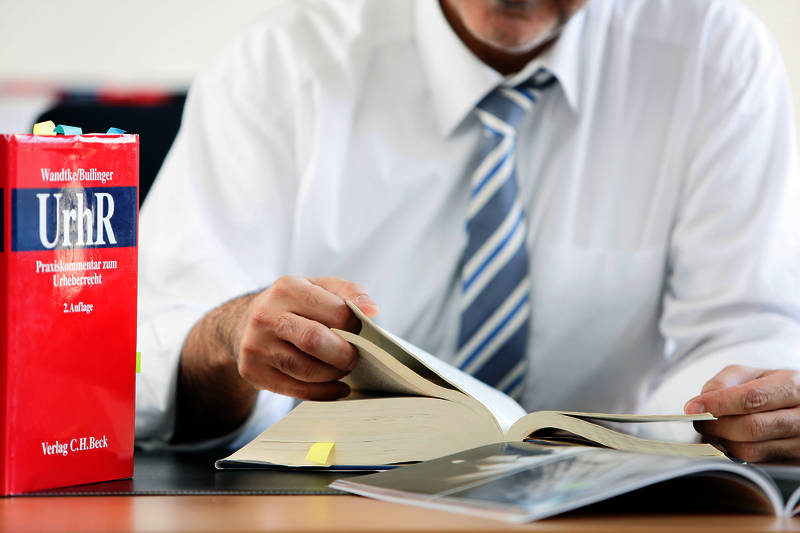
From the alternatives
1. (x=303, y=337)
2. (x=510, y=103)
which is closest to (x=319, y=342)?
(x=303, y=337)

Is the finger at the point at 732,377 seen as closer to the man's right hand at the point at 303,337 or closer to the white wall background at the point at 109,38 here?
the man's right hand at the point at 303,337

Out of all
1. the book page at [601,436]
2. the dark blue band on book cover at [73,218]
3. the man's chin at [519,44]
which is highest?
the man's chin at [519,44]

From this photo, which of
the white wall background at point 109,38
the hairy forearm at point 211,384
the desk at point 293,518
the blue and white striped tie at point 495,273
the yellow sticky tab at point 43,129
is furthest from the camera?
the white wall background at point 109,38

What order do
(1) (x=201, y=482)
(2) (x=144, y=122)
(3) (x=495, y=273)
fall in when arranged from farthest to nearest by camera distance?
(2) (x=144, y=122), (3) (x=495, y=273), (1) (x=201, y=482)

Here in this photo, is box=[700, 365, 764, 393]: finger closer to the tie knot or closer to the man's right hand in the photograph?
the man's right hand

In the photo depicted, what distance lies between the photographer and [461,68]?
119 centimetres

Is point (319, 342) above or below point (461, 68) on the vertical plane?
below

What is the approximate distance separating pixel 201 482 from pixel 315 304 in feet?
0.55

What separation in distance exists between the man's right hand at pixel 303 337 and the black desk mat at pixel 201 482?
0.09m

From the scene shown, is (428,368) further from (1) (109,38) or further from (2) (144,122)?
(1) (109,38)

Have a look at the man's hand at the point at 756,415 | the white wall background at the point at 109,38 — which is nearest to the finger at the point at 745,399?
the man's hand at the point at 756,415

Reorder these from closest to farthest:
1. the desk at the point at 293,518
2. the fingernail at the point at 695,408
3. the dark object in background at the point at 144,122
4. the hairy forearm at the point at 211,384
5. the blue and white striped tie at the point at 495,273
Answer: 1. the desk at the point at 293,518
2. the fingernail at the point at 695,408
3. the hairy forearm at the point at 211,384
4. the blue and white striped tie at the point at 495,273
5. the dark object in background at the point at 144,122

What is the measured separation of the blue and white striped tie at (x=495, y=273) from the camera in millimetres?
1144

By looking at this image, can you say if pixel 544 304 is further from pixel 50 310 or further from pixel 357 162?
pixel 50 310
